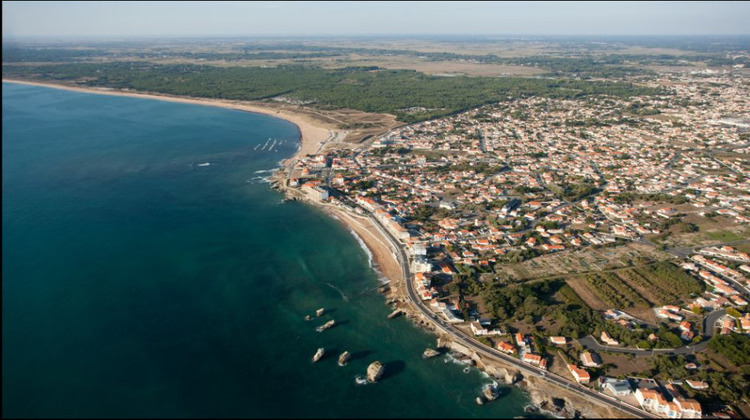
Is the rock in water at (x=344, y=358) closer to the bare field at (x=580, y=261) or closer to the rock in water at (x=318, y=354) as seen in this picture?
the rock in water at (x=318, y=354)

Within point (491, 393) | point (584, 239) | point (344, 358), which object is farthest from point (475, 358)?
point (584, 239)

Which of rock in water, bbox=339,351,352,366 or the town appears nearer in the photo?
rock in water, bbox=339,351,352,366

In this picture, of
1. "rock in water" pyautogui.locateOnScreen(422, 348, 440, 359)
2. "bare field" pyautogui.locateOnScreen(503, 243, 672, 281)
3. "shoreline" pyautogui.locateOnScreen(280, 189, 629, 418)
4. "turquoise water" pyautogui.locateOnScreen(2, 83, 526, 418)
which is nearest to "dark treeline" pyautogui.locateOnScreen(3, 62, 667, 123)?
"shoreline" pyautogui.locateOnScreen(280, 189, 629, 418)

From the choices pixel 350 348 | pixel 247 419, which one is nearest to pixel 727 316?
pixel 350 348

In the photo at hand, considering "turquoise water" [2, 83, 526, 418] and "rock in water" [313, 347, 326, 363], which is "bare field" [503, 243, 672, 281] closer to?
"turquoise water" [2, 83, 526, 418]

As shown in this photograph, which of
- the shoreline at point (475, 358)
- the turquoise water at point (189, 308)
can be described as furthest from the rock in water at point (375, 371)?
the shoreline at point (475, 358)

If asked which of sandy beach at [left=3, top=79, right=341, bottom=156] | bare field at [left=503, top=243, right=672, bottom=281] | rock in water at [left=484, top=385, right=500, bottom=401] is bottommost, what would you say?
rock in water at [left=484, top=385, right=500, bottom=401]

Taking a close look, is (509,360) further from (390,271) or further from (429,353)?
(390,271)
